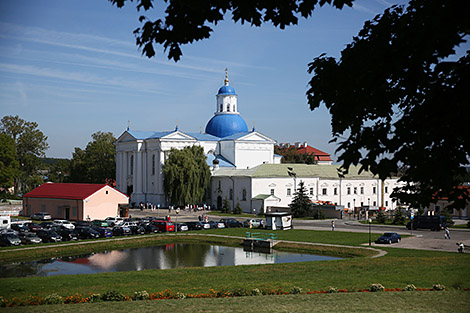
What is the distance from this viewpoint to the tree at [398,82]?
26.7 ft

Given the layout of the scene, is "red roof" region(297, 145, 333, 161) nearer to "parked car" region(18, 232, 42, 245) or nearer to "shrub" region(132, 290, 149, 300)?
"parked car" region(18, 232, 42, 245)

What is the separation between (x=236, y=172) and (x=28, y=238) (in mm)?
34022

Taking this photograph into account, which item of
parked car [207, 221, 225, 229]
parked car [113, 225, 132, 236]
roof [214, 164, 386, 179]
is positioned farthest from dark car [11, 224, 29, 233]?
roof [214, 164, 386, 179]

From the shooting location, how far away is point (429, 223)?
4406 cm

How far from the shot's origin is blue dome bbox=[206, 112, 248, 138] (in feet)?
273

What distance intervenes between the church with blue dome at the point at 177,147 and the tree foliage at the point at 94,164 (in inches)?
328

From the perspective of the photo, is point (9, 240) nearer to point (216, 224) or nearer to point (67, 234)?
point (67, 234)

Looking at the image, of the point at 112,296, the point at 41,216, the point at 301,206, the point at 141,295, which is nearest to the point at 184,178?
the point at 301,206

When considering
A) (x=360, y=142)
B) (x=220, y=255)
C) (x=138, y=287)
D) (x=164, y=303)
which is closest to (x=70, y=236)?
(x=220, y=255)

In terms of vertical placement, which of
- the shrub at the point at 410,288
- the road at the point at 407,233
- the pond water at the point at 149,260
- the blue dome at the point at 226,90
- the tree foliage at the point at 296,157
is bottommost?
the pond water at the point at 149,260

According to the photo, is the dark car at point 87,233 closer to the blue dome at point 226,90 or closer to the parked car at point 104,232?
the parked car at point 104,232

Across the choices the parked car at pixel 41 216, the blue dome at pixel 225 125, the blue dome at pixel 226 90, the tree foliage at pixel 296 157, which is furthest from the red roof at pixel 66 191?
the tree foliage at pixel 296 157

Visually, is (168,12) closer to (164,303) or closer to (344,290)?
(164,303)

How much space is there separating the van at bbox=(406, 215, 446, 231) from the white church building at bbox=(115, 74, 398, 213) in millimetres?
17257
